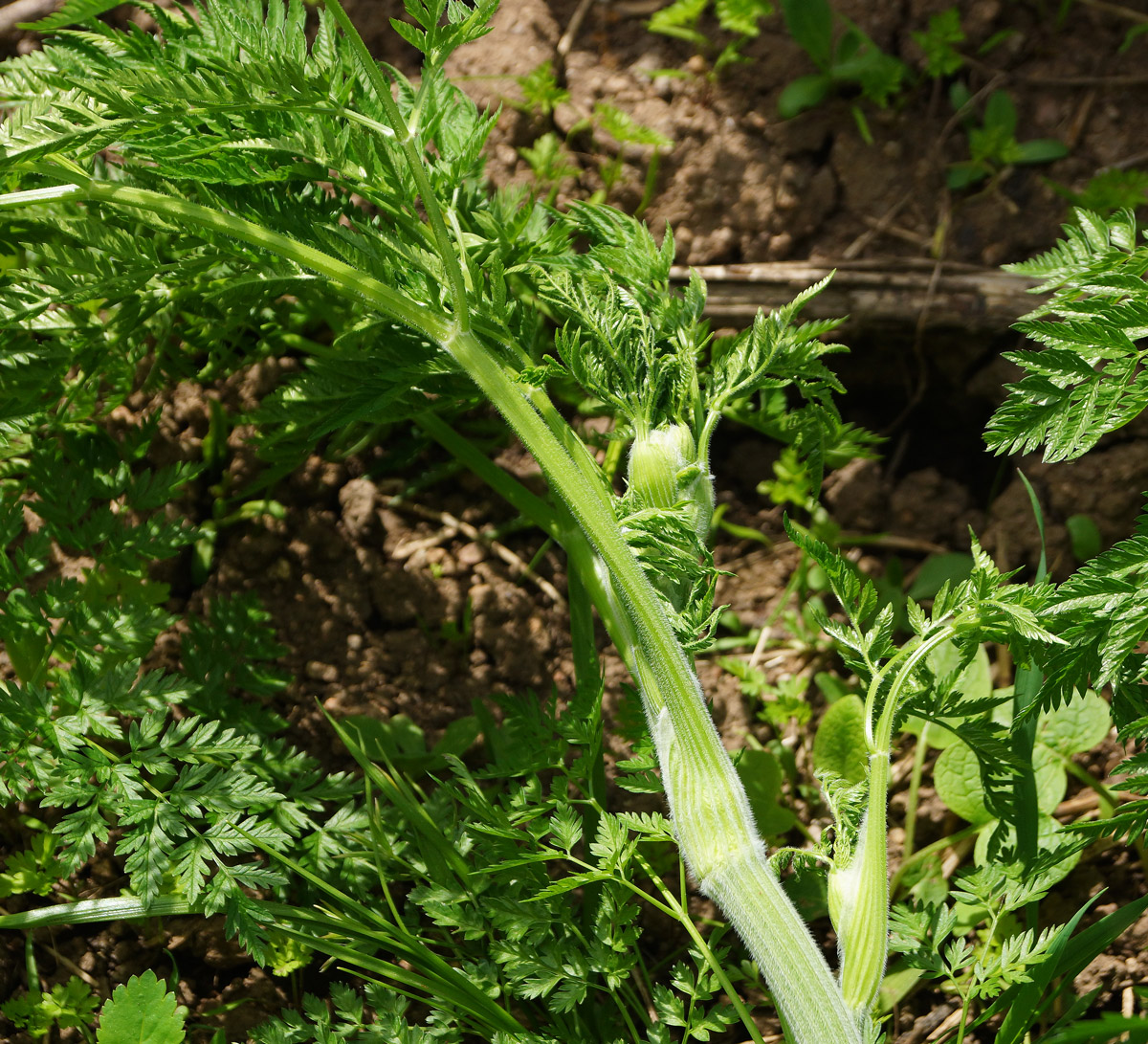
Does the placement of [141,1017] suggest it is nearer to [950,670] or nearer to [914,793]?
[914,793]

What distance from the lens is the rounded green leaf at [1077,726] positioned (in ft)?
7.45

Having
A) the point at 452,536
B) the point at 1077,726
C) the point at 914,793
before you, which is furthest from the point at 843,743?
the point at 452,536

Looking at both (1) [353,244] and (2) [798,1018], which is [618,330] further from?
(2) [798,1018]

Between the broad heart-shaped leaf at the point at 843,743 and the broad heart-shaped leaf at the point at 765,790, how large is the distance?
0.37ft

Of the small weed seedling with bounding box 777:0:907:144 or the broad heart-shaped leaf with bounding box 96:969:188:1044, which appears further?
the small weed seedling with bounding box 777:0:907:144

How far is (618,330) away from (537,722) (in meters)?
0.79

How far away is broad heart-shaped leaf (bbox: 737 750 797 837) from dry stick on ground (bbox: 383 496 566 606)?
0.68 m

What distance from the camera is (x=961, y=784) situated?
2281 millimetres

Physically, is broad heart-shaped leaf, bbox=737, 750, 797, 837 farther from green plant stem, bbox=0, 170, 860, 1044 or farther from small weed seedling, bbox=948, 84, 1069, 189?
small weed seedling, bbox=948, 84, 1069, 189

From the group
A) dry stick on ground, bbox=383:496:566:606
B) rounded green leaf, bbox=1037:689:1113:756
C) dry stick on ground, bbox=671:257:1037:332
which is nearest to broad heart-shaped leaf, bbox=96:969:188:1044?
dry stick on ground, bbox=383:496:566:606

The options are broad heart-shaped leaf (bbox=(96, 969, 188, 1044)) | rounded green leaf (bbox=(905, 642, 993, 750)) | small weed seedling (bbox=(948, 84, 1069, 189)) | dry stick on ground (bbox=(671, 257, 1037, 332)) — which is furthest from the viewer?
small weed seedling (bbox=(948, 84, 1069, 189))

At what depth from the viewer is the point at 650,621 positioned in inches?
66.9

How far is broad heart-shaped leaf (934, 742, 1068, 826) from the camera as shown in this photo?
2268mm

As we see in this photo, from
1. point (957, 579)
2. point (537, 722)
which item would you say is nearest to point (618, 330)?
point (537, 722)
